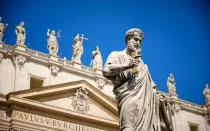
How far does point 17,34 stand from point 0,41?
1.19m

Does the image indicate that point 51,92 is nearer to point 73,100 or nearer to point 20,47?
point 73,100

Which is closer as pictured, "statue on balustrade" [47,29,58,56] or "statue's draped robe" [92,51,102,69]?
"statue on balustrade" [47,29,58,56]

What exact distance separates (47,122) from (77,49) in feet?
17.9

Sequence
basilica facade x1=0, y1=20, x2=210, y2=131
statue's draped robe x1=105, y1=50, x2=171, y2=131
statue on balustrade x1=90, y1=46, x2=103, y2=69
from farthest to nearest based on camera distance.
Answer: statue on balustrade x1=90, y1=46, x2=103, y2=69 < basilica facade x1=0, y1=20, x2=210, y2=131 < statue's draped robe x1=105, y1=50, x2=171, y2=131

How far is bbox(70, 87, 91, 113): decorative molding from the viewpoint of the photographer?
25172mm

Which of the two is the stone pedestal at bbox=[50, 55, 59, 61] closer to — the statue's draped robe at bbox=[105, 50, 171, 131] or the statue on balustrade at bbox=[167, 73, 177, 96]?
the statue on balustrade at bbox=[167, 73, 177, 96]

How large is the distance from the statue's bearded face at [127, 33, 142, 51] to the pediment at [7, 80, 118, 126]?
17.6 m

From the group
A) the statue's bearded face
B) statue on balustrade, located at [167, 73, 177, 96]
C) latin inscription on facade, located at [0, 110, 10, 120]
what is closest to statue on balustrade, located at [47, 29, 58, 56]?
latin inscription on facade, located at [0, 110, 10, 120]

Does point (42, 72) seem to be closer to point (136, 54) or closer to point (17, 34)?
point (17, 34)

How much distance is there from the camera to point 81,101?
25.6m

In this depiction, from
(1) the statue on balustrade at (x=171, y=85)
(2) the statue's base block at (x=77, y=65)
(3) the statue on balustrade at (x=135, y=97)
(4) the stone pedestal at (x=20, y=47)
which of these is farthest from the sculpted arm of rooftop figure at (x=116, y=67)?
(1) the statue on balustrade at (x=171, y=85)

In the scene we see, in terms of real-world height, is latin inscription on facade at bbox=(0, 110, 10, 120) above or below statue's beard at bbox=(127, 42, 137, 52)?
above

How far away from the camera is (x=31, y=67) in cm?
2472

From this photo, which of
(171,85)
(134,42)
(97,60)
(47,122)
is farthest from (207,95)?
(134,42)
